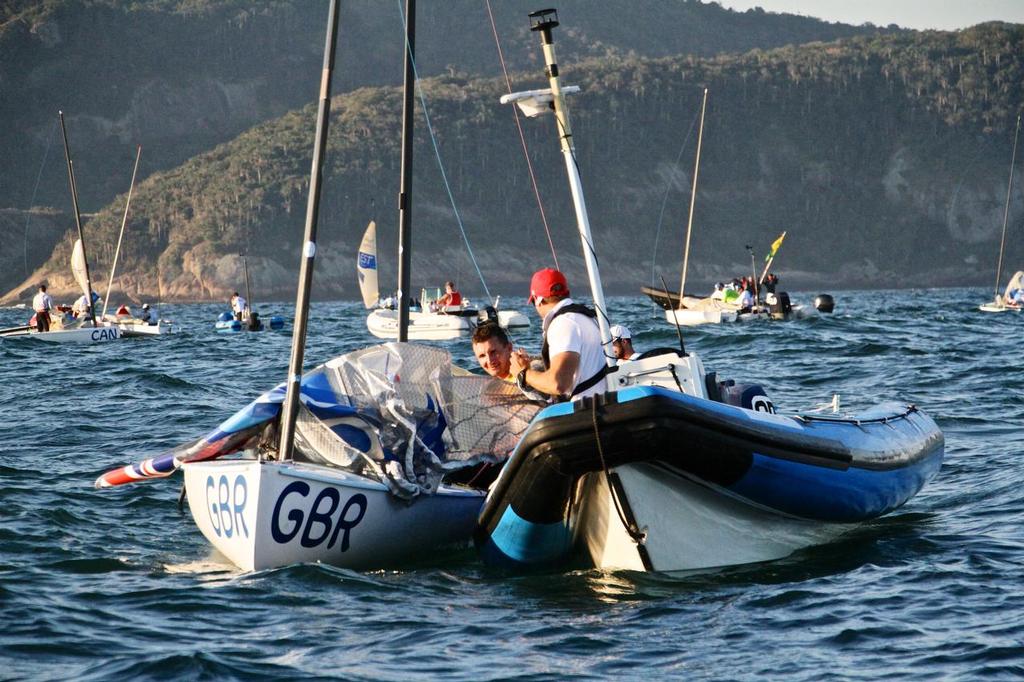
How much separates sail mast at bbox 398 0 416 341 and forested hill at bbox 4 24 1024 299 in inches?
3680

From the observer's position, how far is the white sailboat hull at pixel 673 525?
756 cm

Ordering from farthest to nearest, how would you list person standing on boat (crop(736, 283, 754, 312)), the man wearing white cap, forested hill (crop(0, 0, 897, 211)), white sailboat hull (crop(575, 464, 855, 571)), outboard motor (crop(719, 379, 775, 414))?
1. forested hill (crop(0, 0, 897, 211))
2. person standing on boat (crop(736, 283, 754, 312))
3. the man wearing white cap
4. outboard motor (crop(719, 379, 775, 414))
5. white sailboat hull (crop(575, 464, 855, 571))

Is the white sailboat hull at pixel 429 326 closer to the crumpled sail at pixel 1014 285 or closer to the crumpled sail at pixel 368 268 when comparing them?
the crumpled sail at pixel 368 268

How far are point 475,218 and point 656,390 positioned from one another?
11429 centimetres

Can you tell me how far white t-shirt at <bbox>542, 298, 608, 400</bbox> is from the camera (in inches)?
301

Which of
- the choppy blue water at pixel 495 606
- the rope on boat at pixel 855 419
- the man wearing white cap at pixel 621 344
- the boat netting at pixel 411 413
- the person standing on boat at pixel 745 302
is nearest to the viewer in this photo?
the choppy blue water at pixel 495 606

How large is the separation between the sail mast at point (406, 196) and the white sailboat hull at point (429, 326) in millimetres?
25141

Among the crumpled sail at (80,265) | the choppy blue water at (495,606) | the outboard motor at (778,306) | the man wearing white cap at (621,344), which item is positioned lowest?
the choppy blue water at (495,606)

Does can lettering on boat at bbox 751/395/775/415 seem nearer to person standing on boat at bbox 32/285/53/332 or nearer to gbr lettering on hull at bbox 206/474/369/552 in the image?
gbr lettering on hull at bbox 206/474/369/552

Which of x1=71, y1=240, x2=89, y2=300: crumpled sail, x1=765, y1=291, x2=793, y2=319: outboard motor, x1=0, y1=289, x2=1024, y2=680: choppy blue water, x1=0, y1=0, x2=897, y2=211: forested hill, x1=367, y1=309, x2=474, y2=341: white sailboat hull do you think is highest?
x1=0, y1=0, x2=897, y2=211: forested hill

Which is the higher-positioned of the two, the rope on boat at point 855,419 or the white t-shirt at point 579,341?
the white t-shirt at point 579,341

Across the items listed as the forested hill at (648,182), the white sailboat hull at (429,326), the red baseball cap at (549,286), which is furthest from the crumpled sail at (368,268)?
the forested hill at (648,182)

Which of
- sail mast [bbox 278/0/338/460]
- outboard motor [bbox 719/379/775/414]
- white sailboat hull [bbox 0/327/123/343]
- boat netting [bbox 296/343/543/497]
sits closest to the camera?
sail mast [bbox 278/0/338/460]

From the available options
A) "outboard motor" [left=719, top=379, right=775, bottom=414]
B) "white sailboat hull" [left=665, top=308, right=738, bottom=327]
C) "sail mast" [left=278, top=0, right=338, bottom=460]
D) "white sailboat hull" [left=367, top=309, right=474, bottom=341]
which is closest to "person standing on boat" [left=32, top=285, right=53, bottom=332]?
"white sailboat hull" [left=367, top=309, right=474, bottom=341]
